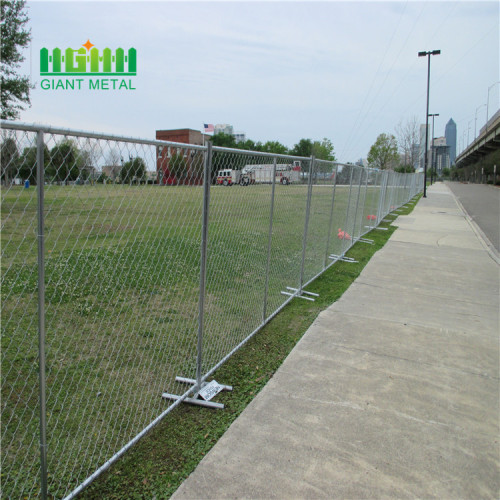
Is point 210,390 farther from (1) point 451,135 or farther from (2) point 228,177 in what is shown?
(1) point 451,135

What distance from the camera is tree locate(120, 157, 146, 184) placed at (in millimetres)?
2203

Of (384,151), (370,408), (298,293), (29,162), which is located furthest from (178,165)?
(384,151)

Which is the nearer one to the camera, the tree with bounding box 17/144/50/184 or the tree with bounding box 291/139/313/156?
the tree with bounding box 17/144/50/184

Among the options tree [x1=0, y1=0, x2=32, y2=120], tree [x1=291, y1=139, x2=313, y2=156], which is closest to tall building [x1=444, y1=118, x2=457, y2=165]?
tree [x1=291, y1=139, x2=313, y2=156]

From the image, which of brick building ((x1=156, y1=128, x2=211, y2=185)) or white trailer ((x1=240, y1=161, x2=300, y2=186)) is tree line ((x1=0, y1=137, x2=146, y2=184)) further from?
white trailer ((x1=240, y1=161, x2=300, y2=186))

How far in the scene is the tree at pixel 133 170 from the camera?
2203 millimetres

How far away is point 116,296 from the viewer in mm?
5406

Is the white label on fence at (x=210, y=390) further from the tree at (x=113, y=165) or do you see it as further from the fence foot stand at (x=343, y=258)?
the fence foot stand at (x=343, y=258)

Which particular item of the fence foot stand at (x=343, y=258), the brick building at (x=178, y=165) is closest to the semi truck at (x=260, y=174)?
the brick building at (x=178, y=165)

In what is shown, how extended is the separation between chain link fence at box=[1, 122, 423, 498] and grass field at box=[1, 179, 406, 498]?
0.05ft

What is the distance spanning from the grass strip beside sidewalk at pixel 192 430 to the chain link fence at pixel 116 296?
0.09 meters

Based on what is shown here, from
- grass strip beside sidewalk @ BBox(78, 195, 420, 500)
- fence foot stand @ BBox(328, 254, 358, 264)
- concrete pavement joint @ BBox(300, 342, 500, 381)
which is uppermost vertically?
fence foot stand @ BBox(328, 254, 358, 264)

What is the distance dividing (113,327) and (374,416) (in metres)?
2.59

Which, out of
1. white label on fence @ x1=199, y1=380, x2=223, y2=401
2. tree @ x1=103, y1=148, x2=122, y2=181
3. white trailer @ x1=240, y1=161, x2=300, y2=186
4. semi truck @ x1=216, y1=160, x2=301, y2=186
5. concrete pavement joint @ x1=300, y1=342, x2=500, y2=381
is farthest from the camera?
white trailer @ x1=240, y1=161, x2=300, y2=186
